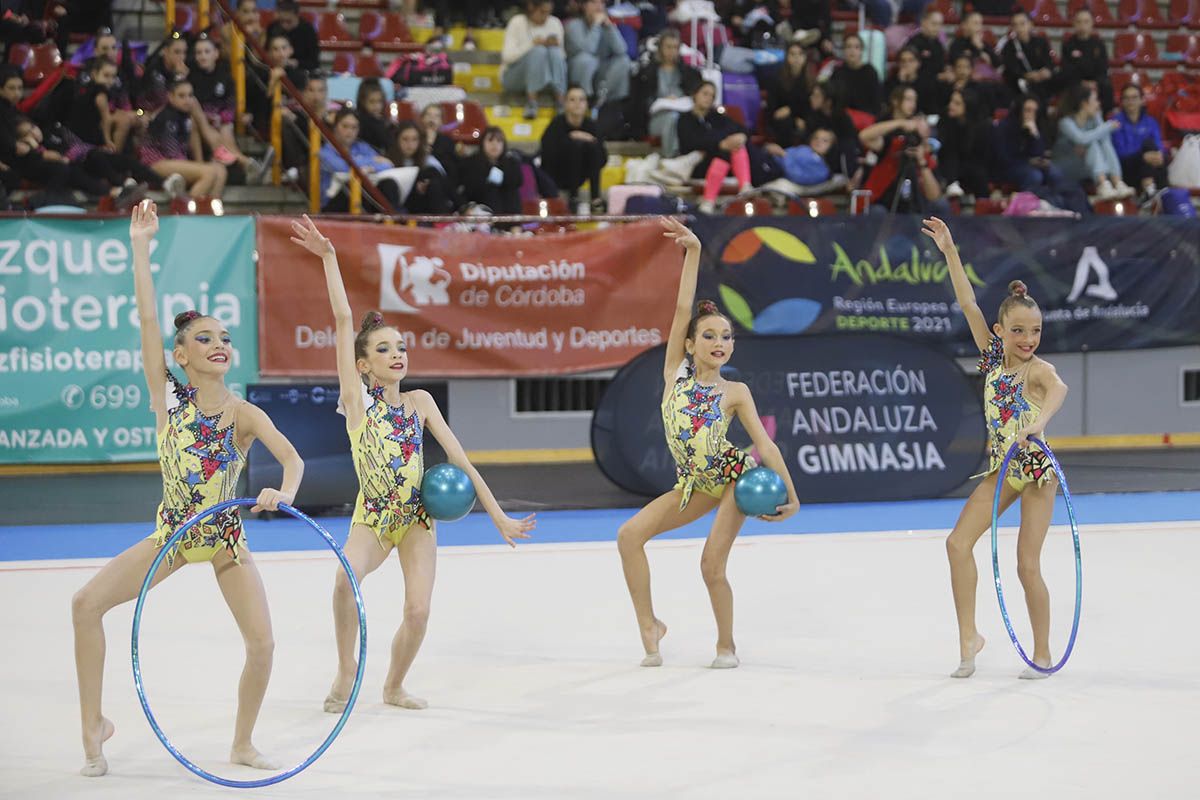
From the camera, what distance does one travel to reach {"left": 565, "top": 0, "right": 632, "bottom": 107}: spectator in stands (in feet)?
47.1

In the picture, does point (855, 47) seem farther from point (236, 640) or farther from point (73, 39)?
point (236, 640)

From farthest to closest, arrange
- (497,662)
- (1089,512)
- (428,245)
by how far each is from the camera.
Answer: (428,245) < (1089,512) < (497,662)

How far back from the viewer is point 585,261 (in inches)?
429

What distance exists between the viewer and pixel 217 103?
12.2 m

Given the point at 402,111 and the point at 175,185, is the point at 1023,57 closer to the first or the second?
the point at 402,111

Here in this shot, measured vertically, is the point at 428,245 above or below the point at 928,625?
above

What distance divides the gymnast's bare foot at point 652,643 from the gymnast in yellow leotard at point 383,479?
99 centimetres

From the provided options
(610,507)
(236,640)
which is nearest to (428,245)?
(610,507)

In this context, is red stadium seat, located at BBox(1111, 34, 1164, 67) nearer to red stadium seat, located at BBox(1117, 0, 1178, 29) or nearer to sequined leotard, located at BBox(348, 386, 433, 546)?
red stadium seat, located at BBox(1117, 0, 1178, 29)

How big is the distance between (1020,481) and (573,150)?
7.98 meters

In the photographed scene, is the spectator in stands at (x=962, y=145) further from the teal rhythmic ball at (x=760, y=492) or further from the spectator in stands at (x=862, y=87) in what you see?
the teal rhythmic ball at (x=760, y=492)

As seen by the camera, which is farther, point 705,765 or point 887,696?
point 887,696

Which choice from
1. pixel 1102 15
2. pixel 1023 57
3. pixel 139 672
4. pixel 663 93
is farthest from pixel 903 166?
pixel 139 672

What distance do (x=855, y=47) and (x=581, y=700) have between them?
10.7 metres
